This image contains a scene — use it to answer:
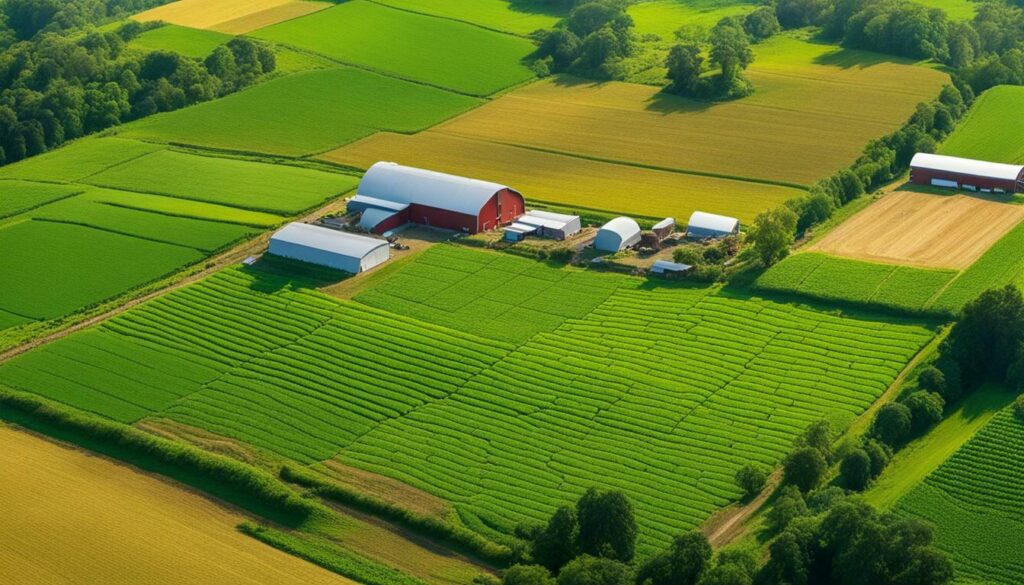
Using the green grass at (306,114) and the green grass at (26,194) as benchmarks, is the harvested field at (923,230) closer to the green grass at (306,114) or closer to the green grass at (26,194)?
the green grass at (306,114)

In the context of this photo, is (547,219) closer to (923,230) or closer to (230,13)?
(923,230)

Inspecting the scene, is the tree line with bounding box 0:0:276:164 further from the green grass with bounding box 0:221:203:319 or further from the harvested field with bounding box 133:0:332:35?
the green grass with bounding box 0:221:203:319

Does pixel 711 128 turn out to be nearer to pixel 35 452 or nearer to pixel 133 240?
pixel 133 240

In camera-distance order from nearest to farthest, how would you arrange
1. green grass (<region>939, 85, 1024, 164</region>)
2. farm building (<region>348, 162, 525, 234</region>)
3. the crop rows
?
the crop rows < farm building (<region>348, 162, 525, 234</region>) < green grass (<region>939, 85, 1024, 164</region>)

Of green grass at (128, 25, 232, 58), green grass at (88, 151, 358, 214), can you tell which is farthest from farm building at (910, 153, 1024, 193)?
green grass at (128, 25, 232, 58)

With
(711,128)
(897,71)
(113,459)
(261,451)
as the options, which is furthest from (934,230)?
(113,459)
